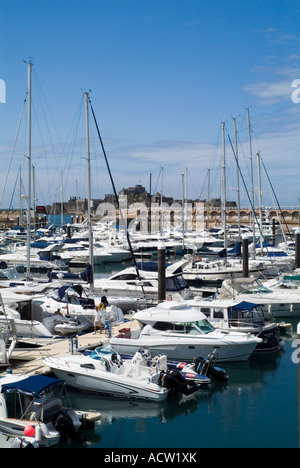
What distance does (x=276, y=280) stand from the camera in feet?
109

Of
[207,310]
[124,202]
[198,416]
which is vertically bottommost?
[198,416]

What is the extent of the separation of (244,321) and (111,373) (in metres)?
7.52

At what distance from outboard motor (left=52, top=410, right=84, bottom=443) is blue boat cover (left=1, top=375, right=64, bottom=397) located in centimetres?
77

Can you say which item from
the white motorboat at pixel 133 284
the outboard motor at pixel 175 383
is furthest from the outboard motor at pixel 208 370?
the white motorboat at pixel 133 284

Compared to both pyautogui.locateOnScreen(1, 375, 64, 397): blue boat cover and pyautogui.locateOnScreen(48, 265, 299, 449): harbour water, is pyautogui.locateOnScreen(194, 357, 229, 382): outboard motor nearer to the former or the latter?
pyautogui.locateOnScreen(48, 265, 299, 449): harbour water

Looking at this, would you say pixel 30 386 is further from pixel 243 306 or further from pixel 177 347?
pixel 243 306

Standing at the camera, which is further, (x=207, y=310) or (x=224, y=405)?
(x=207, y=310)

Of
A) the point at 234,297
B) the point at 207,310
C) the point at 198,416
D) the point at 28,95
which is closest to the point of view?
the point at 198,416

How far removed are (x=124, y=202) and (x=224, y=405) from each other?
Result: 67.0 metres

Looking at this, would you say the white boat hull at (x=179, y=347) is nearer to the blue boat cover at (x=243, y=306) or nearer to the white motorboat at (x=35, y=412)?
the blue boat cover at (x=243, y=306)

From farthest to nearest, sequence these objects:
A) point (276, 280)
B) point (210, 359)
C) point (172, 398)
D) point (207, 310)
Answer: point (276, 280)
point (207, 310)
point (210, 359)
point (172, 398)

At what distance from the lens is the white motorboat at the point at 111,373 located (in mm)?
16531
